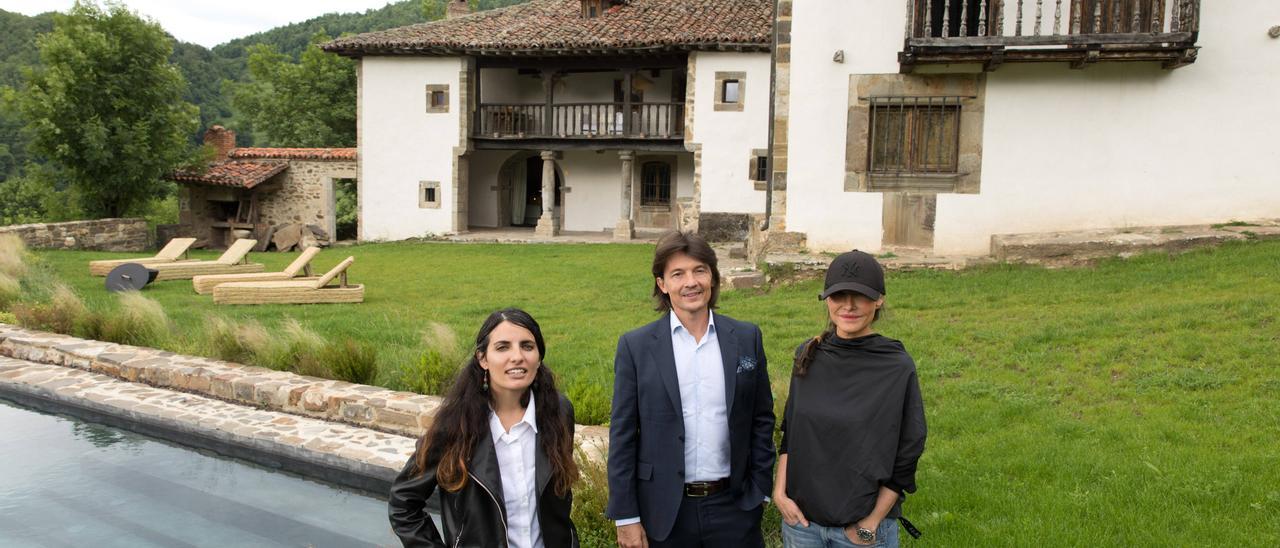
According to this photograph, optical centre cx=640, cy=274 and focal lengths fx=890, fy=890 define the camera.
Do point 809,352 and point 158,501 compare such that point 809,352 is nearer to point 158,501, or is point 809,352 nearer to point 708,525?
point 708,525

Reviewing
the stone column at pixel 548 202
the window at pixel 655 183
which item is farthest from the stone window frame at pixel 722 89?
the stone column at pixel 548 202

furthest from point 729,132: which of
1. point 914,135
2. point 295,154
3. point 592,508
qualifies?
point 592,508

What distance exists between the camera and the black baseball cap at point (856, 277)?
2715mm

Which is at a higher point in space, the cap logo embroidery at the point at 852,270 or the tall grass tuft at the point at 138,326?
the cap logo embroidery at the point at 852,270

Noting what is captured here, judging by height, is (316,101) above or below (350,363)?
above

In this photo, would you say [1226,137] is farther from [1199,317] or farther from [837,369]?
[837,369]

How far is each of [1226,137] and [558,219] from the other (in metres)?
17.0

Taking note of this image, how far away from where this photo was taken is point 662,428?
9.44 feet

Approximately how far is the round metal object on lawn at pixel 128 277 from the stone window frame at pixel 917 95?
10.4m

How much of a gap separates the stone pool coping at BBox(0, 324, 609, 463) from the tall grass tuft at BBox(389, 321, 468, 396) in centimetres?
23

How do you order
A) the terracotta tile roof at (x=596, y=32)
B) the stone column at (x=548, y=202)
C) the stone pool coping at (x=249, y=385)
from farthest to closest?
the stone column at (x=548, y=202)
the terracotta tile roof at (x=596, y=32)
the stone pool coping at (x=249, y=385)

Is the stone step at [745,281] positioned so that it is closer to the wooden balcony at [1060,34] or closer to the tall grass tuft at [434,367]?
the wooden balcony at [1060,34]

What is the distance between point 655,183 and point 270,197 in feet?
35.5

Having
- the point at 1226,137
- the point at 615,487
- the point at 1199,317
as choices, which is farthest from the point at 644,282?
the point at 615,487
